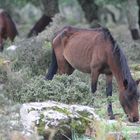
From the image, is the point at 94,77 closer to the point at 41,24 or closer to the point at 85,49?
the point at 85,49

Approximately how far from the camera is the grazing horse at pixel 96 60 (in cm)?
1220

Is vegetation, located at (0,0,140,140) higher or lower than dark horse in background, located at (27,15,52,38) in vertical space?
lower

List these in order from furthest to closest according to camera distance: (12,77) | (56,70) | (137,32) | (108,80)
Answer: (137,32), (56,70), (108,80), (12,77)

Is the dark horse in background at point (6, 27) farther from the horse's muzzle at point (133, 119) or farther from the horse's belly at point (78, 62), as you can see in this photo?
the horse's muzzle at point (133, 119)

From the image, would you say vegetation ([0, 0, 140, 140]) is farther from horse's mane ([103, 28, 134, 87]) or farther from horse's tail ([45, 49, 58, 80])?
horse's mane ([103, 28, 134, 87])

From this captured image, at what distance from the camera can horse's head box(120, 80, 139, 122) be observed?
11.9 meters

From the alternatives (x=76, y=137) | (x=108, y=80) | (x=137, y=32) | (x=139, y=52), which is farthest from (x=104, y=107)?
(x=137, y=32)

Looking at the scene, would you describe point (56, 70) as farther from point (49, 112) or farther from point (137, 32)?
point (137, 32)

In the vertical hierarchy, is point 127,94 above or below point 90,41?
below

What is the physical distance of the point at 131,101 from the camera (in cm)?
1208

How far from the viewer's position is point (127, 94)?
480 inches

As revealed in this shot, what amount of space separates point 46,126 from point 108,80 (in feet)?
14.1

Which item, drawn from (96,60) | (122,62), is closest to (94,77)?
(96,60)

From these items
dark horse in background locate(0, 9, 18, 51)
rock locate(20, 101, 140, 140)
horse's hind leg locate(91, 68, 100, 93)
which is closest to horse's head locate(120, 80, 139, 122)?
horse's hind leg locate(91, 68, 100, 93)
